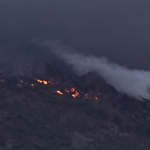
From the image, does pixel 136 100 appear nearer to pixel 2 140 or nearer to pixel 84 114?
pixel 84 114

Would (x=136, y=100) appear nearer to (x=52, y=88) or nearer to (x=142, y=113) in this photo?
(x=142, y=113)

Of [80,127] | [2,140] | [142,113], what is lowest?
[2,140]

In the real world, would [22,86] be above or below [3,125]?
above

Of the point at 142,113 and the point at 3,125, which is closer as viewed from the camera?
the point at 3,125

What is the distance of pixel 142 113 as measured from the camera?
16838 cm

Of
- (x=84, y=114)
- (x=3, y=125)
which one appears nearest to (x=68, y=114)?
(x=84, y=114)

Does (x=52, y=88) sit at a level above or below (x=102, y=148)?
above

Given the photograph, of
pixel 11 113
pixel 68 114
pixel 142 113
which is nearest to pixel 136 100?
pixel 142 113

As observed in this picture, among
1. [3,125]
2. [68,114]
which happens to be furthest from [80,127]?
[3,125]

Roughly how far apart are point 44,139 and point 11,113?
891cm

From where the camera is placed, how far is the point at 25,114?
524 ft

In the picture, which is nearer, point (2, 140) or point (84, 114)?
point (2, 140)

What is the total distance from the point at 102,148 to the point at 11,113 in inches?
739

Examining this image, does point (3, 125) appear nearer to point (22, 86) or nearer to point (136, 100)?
point (22, 86)
